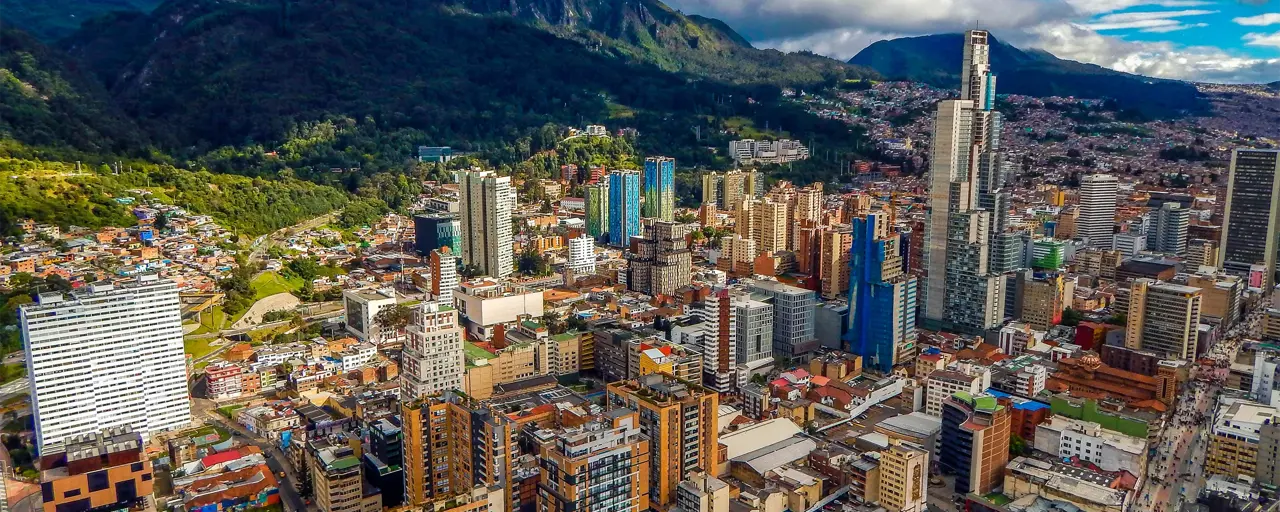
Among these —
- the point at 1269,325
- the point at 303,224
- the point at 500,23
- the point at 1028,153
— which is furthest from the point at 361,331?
the point at 500,23

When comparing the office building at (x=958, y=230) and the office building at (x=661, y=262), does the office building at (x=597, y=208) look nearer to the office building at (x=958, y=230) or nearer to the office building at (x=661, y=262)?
the office building at (x=661, y=262)

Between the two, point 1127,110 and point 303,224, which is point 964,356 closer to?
point 303,224

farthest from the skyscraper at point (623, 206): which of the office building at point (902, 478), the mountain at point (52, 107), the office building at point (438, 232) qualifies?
the office building at point (902, 478)

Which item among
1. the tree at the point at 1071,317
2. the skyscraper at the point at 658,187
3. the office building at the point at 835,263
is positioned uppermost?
the skyscraper at the point at 658,187

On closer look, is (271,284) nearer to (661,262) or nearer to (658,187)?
(661,262)

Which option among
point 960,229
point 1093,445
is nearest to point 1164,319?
point 960,229

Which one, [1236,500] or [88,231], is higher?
[88,231]
